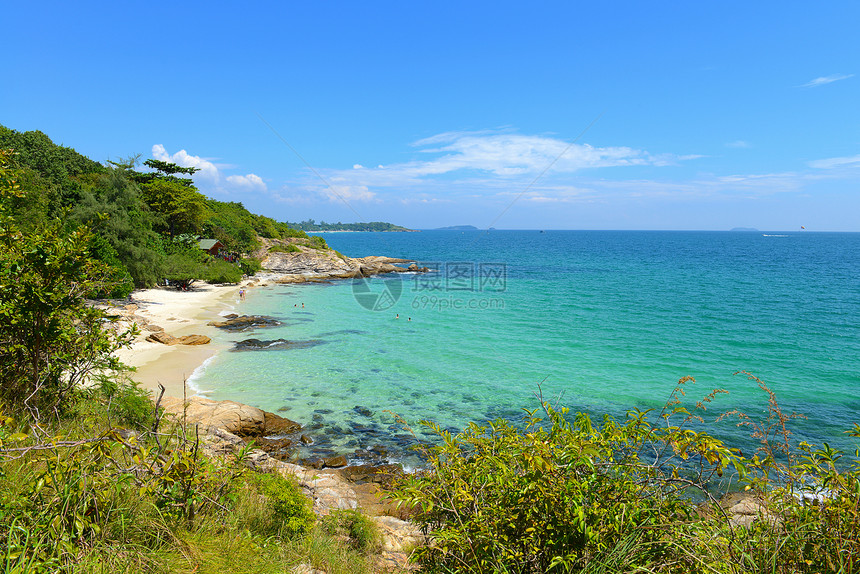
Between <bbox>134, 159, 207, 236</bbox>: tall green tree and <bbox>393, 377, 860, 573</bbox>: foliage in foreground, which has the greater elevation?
<bbox>134, 159, 207, 236</bbox>: tall green tree

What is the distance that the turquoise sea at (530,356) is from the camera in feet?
58.5

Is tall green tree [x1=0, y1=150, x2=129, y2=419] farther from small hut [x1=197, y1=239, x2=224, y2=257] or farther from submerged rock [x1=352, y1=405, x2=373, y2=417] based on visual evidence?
small hut [x1=197, y1=239, x2=224, y2=257]

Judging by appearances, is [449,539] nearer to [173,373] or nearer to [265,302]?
[173,373]

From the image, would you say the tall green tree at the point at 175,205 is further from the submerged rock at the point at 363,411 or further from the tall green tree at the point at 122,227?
the submerged rock at the point at 363,411

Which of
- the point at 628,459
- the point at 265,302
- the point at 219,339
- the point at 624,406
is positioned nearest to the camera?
the point at 628,459

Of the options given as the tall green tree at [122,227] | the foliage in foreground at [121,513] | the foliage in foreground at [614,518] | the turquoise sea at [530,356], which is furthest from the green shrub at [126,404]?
the tall green tree at [122,227]

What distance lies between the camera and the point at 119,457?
19.2 feet

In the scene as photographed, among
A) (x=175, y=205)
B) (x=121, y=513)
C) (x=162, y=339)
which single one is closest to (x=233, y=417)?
(x=121, y=513)

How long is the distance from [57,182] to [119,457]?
51302mm

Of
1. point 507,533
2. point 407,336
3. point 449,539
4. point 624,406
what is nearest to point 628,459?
point 507,533

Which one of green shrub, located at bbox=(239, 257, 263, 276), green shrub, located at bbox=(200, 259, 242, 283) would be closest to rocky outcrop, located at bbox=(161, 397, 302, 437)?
green shrub, located at bbox=(200, 259, 242, 283)

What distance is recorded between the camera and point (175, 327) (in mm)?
28000

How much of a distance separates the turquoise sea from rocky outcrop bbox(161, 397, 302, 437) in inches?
48.8

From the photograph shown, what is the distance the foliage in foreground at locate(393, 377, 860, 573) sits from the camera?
3.08 m
